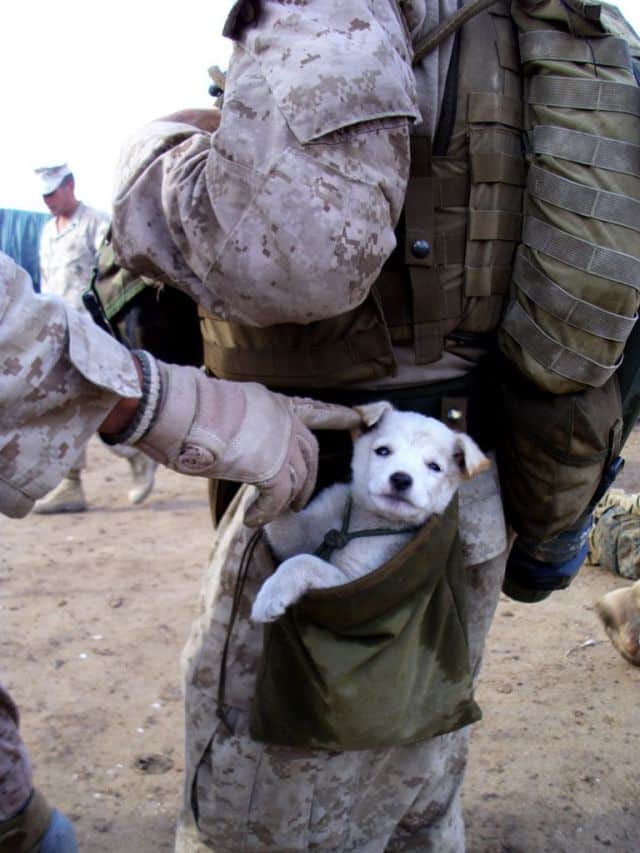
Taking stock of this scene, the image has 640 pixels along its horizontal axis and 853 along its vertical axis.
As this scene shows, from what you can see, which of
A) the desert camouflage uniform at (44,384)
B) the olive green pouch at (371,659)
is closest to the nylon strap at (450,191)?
the olive green pouch at (371,659)

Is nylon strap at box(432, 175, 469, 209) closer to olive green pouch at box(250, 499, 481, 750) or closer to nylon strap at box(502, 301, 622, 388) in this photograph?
nylon strap at box(502, 301, 622, 388)

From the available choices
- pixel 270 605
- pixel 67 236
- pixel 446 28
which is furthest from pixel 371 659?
pixel 67 236

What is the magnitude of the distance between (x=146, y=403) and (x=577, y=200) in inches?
39.0

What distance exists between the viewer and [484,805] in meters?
3.20

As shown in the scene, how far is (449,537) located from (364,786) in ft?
2.37

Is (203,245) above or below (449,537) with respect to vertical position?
above

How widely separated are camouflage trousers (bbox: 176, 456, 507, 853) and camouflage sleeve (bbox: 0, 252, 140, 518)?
0.66 meters

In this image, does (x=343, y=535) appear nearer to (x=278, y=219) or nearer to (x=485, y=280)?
(x=485, y=280)

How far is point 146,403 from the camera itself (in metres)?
1.69

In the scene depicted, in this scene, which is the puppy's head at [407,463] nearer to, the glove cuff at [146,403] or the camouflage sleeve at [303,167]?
the camouflage sleeve at [303,167]

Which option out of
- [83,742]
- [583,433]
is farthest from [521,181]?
[83,742]

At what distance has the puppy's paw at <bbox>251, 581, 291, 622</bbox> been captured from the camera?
1.90 metres

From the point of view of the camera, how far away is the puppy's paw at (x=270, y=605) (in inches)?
74.9

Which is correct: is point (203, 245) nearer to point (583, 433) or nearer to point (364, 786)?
point (583, 433)
